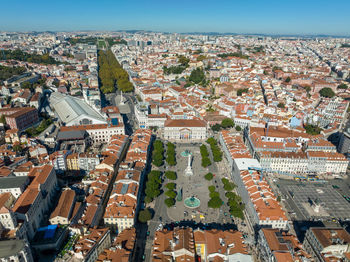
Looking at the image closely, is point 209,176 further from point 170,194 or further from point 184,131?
point 184,131

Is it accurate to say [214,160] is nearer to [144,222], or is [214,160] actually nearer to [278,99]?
[144,222]

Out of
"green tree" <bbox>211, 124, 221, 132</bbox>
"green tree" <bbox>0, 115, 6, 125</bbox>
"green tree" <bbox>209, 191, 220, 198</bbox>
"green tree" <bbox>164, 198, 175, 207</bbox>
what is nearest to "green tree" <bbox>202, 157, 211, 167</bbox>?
"green tree" <bbox>209, 191, 220, 198</bbox>

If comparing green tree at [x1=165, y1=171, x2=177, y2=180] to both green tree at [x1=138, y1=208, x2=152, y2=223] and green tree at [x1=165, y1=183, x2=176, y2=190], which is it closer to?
green tree at [x1=165, y1=183, x2=176, y2=190]

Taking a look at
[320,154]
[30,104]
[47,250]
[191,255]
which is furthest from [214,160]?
[30,104]

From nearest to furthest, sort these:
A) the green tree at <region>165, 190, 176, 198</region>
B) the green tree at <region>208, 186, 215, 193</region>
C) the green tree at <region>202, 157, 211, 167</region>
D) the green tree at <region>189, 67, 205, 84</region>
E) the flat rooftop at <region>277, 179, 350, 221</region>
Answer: the flat rooftop at <region>277, 179, 350, 221</region> < the green tree at <region>165, 190, 176, 198</region> < the green tree at <region>208, 186, 215, 193</region> < the green tree at <region>202, 157, 211, 167</region> < the green tree at <region>189, 67, 205, 84</region>


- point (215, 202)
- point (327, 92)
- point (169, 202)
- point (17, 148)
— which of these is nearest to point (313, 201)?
point (215, 202)

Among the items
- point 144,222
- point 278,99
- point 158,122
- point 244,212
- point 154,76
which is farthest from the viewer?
point 154,76

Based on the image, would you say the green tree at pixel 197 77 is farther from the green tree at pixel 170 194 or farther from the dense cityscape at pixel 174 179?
the green tree at pixel 170 194

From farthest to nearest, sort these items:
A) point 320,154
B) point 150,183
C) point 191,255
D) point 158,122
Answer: point 158,122, point 320,154, point 150,183, point 191,255

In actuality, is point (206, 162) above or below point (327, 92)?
below
